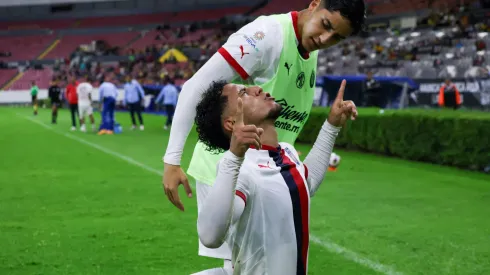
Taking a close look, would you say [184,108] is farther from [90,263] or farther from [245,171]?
[90,263]

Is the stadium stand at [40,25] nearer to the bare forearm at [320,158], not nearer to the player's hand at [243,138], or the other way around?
the bare forearm at [320,158]

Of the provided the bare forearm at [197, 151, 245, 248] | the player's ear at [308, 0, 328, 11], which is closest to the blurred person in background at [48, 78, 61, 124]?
the player's ear at [308, 0, 328, 11]

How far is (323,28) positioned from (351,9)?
19cm

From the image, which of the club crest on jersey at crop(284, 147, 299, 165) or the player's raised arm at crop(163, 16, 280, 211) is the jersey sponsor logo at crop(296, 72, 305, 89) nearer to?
the player's raised arm at crop(163, 16, 280, 211)

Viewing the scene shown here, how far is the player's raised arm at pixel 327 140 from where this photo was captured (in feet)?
12.2

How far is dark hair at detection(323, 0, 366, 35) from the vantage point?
139 inches

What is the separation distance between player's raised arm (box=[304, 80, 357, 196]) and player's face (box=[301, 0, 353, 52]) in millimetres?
340

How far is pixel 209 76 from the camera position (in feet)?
12.0

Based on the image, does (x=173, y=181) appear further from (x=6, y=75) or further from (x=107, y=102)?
(x=6, y=75)

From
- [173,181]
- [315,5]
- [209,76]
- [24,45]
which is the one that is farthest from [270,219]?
[24,45]

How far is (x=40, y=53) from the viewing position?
226ft

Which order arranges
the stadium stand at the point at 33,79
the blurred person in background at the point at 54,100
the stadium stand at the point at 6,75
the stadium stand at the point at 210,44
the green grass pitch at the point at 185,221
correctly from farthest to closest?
the stadium stand at the point at 6,75, the stadium stand at the point at 33,79, the stadium stand at the point at 210,44, the blurred person in background at the point at 54,100, the green grass pitch at the point at 185,221

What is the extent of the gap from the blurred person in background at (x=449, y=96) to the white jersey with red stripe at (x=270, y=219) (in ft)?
62.3

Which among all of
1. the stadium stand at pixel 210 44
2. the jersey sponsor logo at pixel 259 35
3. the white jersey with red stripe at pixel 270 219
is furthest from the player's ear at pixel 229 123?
the stadium stand at pixel 210 44
